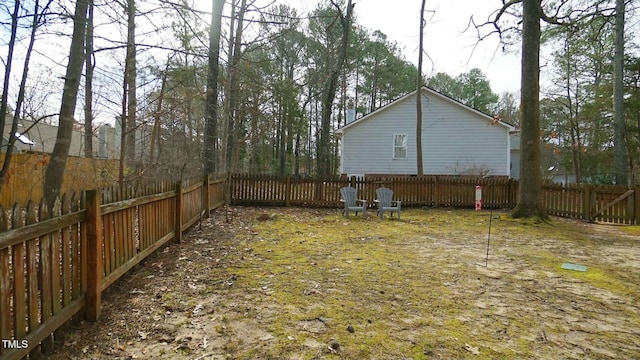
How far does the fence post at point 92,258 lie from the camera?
9.78 ft

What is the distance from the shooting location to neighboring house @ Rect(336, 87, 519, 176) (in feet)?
58.0

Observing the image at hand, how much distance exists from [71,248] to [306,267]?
111 inches

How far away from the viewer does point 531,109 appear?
9211 millimetres

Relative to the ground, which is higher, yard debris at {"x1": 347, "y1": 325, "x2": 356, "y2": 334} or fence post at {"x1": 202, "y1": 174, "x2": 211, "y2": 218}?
fence post at {"x1": 202, "y1": 174, "x2": 211, "y2": 218}

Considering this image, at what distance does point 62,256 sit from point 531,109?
10254mm

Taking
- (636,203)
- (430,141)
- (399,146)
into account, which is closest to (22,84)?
(636,203)

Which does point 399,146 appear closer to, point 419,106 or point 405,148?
point 405,148

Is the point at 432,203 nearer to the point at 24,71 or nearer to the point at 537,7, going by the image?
the point at 537,7

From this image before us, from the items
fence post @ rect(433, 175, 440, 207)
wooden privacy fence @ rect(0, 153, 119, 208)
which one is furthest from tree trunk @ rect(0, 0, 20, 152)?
fence post @ rect(433, 175, 440, 207)

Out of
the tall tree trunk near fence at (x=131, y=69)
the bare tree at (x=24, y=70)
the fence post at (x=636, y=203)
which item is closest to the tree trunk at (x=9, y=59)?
the bare tree at (x=24, y=70)

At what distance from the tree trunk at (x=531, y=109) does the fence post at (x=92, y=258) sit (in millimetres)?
9715

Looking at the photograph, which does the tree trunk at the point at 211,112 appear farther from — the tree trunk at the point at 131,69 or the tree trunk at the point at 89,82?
the tree trunk at the point at 89,82

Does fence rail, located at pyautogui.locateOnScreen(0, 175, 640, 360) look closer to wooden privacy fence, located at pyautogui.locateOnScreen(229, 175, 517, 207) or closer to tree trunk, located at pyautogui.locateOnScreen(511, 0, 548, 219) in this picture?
wooden privacy fence, located at pyautogui.locateOnScreen(229, 175, 517, 207)

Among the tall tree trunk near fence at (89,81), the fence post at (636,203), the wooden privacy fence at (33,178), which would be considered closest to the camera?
the tall tree trunk near fence at (89,81)
